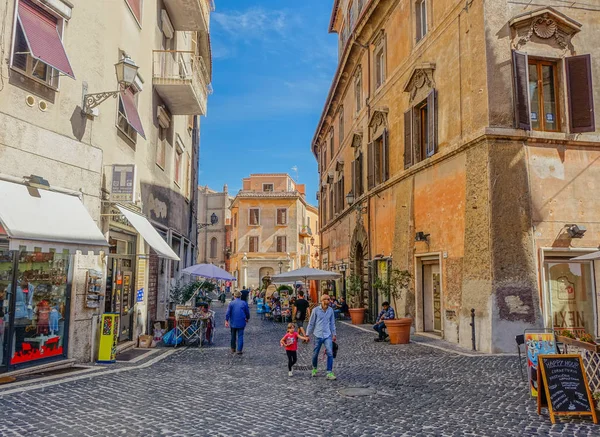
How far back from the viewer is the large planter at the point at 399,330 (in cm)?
1316

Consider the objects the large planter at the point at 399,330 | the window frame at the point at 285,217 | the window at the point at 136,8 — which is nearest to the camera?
the window at the point at 136,8

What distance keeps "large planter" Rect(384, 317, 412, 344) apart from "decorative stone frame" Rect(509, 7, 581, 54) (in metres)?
7.46

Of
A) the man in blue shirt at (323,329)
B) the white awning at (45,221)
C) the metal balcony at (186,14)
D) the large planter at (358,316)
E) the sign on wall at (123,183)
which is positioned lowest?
the large planter at (358,316)

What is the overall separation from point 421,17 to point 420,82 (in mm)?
2346

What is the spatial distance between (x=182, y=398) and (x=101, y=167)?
549 cm

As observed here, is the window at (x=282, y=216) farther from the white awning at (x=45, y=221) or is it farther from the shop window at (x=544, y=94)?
the white awning at (x=45, y=221)

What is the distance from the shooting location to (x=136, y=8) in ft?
42.4

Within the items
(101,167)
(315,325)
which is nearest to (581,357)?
(315,325)

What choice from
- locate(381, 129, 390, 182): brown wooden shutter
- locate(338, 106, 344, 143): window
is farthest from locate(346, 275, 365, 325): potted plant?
locate(338, 106, 344, 143): window

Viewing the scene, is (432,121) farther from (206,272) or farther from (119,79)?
(119,79)

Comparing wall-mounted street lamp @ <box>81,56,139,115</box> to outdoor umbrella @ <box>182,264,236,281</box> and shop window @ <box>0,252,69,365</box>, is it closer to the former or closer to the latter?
shop window @ <box>0,252,69,365</box>

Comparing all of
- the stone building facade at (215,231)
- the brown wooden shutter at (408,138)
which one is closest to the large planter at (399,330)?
the brown wooden shutter at (408,138)

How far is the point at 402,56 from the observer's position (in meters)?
17.0

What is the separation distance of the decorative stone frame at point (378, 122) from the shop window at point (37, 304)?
1253 centimetres
